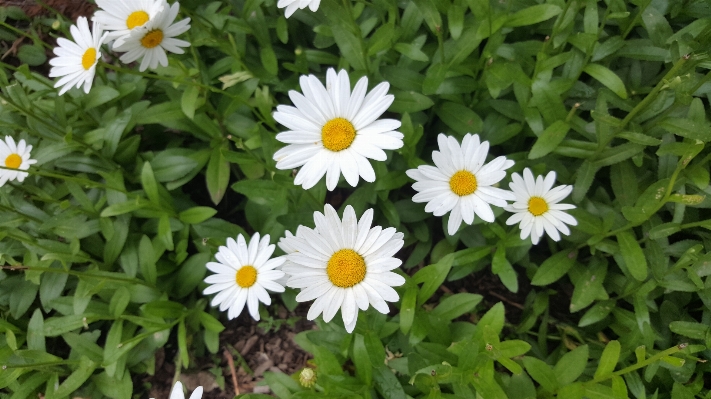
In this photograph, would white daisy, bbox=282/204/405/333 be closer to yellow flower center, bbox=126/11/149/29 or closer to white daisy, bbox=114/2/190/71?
white daisy, bbox=114/2/190/71

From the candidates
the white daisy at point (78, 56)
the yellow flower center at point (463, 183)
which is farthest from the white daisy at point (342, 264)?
the white daisy at point (78, 56)

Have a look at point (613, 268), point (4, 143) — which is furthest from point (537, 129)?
point (4, 143)

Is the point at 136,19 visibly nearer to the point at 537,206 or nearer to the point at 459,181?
the point at 459,181

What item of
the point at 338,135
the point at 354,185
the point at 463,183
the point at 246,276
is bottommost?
the point at 246,276

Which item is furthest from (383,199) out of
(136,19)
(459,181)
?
(136,19)

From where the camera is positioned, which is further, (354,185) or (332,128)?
(332,128)

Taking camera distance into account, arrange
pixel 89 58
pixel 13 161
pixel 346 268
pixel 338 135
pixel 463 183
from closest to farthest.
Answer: pixel 346 268 → pixel 338 135 → pixel 463 183 → pixel 89 58 → pixel 13 161

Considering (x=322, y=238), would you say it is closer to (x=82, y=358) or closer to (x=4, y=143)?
(x=82, y=358)
